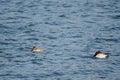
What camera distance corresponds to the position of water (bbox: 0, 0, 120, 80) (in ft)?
80.0

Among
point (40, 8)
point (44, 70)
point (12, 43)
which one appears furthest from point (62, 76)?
point (40, 8)

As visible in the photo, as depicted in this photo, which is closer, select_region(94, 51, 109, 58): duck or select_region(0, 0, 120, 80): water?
select_region(0, 0, 120, 80): water

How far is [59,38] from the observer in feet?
Result: 98.3

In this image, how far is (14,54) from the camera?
87.8ft

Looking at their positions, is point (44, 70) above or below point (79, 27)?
below

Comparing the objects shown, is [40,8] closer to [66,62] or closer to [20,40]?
[20,40]

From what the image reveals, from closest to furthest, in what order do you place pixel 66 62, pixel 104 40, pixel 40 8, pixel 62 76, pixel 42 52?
pixel 62 76, pixel 66 62, pixel 42 52, pixel 104 40, pixel 40 8

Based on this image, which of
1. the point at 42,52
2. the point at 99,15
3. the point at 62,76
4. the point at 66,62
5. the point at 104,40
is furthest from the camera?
the point at 99,15

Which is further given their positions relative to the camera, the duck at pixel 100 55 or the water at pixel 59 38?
the duck at pixel 100 55

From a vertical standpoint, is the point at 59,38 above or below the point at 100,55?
above

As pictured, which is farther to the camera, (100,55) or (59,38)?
(59,38)

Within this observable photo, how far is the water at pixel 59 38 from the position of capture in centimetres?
2438

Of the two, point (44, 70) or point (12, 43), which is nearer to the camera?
point (44, 70)

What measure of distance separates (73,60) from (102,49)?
2.75 metres
